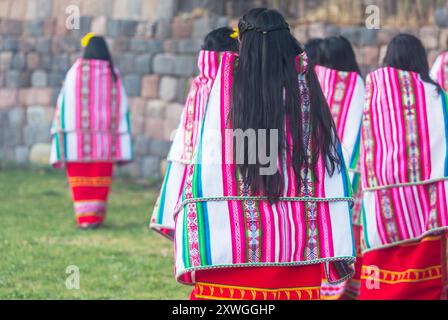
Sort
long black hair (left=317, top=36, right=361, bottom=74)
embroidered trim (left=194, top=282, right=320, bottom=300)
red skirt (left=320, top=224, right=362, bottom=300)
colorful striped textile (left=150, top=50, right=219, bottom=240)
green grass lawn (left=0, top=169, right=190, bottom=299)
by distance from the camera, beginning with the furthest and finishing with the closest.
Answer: green grass lawn (left=0, top=169, right=190, bottom=299), long black hair (left=317, top=36, right=361, bottom=74), red skirt (left=320, top=224, right=362, bottom=300), colorful striped textile (left=150, top=50, right=219, bottom=240), embroidered trim (left=194, top=282, right=320, bottom=300)

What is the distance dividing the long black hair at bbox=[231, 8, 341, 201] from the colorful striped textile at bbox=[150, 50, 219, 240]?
72.2 inches

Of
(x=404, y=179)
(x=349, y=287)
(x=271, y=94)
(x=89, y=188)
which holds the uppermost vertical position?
(x=271, y=94)

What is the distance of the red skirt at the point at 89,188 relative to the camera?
10141 mm

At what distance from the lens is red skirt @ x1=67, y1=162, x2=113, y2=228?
1014 cm

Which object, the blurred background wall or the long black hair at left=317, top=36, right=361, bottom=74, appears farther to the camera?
the blurred background wall

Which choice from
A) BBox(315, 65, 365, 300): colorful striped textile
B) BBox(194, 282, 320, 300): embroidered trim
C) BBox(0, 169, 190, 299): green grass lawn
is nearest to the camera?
BBox(194, 282, 320, 300): embroidered trim

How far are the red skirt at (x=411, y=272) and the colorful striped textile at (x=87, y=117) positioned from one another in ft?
13.3

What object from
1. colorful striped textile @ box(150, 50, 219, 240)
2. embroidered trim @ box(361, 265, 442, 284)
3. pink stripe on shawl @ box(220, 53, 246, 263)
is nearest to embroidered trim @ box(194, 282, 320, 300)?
pink stripe on shawl @ box(220, 53, 246, 263)

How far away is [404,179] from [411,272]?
1.80 feet

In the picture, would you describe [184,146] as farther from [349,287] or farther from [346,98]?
[349,287]

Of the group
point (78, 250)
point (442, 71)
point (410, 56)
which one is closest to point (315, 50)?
point (410, 56)

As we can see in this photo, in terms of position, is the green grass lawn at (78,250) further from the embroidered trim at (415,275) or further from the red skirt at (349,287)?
the embroidered trim at (415,275)

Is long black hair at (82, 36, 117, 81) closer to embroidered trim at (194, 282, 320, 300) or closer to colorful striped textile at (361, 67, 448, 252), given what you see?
colorful striped textile at (361, 67, 448, 252)

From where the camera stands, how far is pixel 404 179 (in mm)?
6523
